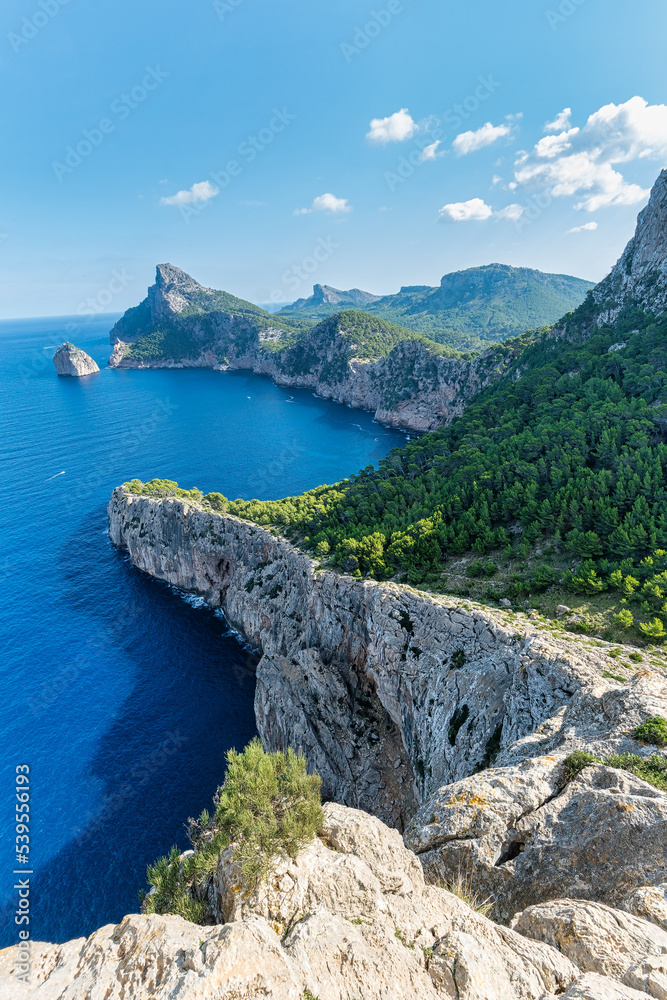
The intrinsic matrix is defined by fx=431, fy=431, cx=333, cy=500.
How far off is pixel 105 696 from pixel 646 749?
160 feet

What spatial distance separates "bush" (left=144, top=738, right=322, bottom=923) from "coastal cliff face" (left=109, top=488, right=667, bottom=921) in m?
5.10

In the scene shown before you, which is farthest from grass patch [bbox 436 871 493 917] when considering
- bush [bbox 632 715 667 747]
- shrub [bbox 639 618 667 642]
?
shrub [bbox 639 618 667 642]

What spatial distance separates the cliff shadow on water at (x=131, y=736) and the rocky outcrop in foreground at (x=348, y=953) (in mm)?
28531

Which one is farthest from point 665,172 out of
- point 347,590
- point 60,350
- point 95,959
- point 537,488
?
point 60,350

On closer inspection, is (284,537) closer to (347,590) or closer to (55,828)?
(347,590)

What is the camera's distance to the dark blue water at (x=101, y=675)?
33656 mm

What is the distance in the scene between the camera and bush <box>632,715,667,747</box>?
15.3 metres

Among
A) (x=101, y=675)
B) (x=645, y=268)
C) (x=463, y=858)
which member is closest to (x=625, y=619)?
(x=463, y=858)

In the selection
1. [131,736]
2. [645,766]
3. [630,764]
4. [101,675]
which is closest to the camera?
[645,766]

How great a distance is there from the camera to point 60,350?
195 meters

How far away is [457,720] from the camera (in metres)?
25.3

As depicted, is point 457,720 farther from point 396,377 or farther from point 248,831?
point 396,377

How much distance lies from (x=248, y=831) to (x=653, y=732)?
14336mm

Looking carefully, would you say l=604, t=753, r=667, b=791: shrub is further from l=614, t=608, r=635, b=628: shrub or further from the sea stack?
the sea stack
